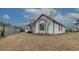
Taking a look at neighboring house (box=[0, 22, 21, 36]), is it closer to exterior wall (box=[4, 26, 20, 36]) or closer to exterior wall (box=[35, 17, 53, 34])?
exterior wall (box=[4, 26, 20, 36])

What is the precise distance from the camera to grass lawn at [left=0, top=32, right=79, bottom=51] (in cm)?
345

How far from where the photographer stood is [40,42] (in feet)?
11.4

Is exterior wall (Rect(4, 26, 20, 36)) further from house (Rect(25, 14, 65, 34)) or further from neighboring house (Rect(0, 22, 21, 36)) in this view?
house (Rect(25, 14, 65, 34))

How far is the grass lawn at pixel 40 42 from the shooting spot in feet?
11.3

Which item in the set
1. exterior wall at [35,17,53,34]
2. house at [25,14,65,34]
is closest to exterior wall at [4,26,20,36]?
house at [25,14,65,34]

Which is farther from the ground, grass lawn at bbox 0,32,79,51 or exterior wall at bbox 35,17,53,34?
exterior wall at bbox 35,17,53,34

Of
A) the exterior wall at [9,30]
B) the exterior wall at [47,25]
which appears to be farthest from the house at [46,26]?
the exterior wall at [9,30]

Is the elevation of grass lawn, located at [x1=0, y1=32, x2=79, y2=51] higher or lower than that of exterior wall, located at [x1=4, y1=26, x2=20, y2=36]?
lower

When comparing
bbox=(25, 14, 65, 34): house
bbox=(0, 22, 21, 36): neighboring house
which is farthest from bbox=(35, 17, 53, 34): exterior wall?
bbox=(0, 22, 21, 36): neighboring house
